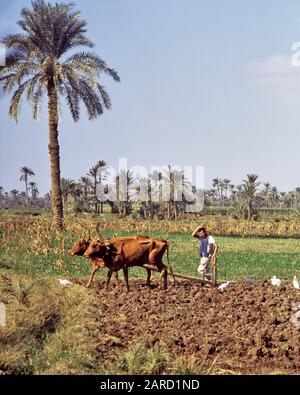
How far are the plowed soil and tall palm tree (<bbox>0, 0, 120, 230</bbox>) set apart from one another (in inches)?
410

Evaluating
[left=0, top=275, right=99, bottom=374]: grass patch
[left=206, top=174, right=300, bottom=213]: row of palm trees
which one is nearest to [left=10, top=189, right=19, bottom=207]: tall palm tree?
[left=206, top=174, right=300, bottom=213]: row of palm trees

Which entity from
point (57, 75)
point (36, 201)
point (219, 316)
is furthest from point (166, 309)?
point (36, 201)

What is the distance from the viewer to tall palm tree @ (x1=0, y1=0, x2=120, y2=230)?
20.1 m

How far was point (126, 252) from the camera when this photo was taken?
10383mm

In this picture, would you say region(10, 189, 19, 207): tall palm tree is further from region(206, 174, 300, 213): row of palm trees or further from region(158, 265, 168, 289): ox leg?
region(158, 265, 168, 289): ox leg

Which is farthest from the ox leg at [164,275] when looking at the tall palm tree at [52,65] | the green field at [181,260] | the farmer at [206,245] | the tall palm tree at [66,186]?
the tall palm tree at [66,186]

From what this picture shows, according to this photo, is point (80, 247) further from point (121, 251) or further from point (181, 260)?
point (181, 260)

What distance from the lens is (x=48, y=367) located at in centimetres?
680

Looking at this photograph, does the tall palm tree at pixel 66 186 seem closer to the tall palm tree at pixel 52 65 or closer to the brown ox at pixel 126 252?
the tall palm tree at pixel 52 65

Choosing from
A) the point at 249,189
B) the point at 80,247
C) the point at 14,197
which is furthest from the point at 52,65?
the point at 14,197

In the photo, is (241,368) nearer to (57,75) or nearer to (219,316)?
(219,316)

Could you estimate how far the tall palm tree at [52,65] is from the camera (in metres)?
20.1

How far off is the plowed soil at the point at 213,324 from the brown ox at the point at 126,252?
0.52 meters

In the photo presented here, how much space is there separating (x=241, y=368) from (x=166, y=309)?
2.78 metres
